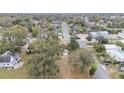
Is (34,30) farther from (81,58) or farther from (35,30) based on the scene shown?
(81,58)

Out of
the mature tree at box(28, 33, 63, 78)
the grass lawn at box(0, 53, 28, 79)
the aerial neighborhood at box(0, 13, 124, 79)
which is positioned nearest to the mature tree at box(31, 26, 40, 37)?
the aerial neighborhood at box(0, 13, 124, 79)

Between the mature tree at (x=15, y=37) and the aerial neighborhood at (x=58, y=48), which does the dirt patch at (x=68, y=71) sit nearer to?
the aerial neighborhood at (x=58, y=48)

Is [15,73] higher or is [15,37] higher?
[15,37]

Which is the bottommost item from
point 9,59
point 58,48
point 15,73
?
point 15,73

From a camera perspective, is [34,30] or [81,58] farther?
[34,30]

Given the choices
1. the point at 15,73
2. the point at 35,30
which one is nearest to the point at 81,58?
the point at 35,30

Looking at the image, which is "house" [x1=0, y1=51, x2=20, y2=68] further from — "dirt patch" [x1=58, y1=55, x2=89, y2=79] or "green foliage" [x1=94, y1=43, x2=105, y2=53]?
"green foliage" [x1=94, y1=43, x2=105, y2=53]
